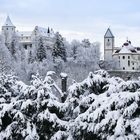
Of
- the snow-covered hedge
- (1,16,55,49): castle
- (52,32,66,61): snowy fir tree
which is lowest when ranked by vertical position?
the snow-covered hedge

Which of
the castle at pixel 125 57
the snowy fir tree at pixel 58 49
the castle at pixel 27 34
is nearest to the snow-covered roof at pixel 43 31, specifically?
the castle at pixel 27 34

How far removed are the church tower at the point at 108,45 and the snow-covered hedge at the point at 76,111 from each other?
77.7m

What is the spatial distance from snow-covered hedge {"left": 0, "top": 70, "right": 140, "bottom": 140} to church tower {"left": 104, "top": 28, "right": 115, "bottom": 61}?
7766 centimetres

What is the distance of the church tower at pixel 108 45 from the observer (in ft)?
301

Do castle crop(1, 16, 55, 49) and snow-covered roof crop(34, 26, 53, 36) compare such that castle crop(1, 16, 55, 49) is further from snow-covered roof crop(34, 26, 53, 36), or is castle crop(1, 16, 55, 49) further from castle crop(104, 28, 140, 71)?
castle crop(104, 28, 140, 71)

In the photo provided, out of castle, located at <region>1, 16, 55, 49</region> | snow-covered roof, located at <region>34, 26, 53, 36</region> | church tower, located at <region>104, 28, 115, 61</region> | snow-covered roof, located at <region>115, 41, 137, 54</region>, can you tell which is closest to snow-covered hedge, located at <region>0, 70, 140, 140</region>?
snow-covered roof, located at <region>115, 41, 137, 54</region>

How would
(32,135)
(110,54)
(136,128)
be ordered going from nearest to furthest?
1. (136,128)
2. (32,135)
3. (110,54)

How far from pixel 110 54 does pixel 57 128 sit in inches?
3249

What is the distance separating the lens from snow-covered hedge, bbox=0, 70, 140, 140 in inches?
364

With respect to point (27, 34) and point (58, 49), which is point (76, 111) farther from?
point (27, 34)

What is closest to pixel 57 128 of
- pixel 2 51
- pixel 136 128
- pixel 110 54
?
pixel 136 128

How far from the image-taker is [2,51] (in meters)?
66.3

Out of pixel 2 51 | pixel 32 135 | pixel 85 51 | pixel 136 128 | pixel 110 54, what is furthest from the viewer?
pixel 110 54

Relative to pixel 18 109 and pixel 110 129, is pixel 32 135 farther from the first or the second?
pixel 110 129
